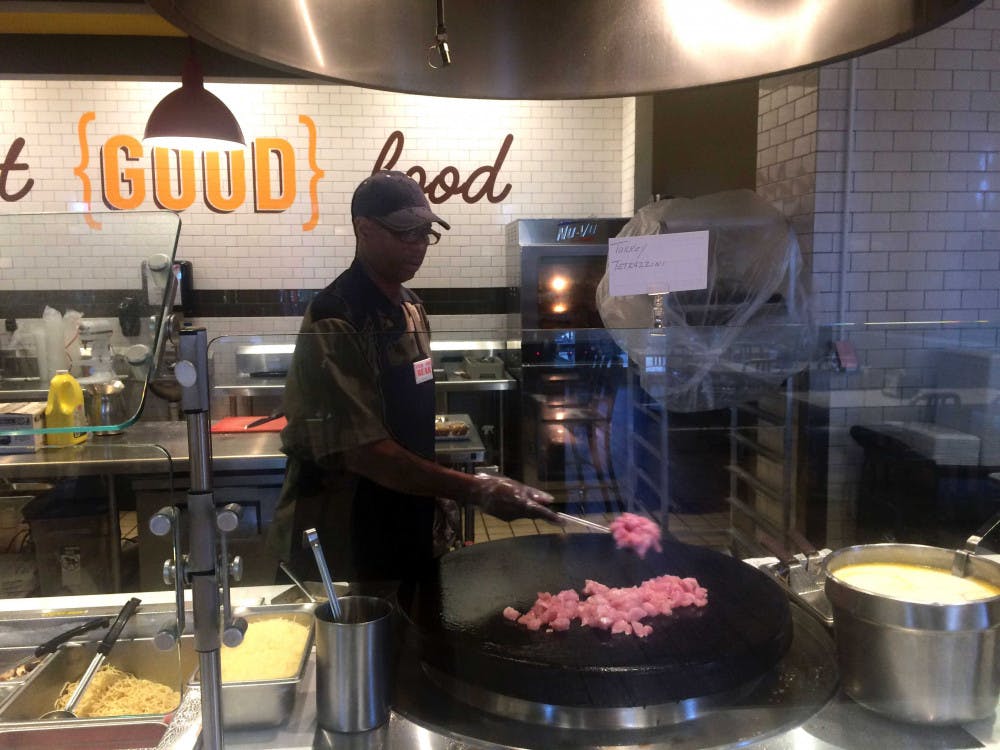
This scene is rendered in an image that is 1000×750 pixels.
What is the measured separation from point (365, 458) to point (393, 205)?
72 cm

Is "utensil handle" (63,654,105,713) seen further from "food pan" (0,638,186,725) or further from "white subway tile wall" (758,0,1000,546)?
"white subway tile wall" (758,0,1000,546)

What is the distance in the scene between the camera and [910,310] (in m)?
2.98

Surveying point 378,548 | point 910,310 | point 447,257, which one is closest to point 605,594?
point 378,548

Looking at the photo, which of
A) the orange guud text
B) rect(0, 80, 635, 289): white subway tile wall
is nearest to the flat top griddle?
rect(0, 80, 635, 289): white subway tile wall

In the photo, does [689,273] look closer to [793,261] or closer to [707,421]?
[707,421]

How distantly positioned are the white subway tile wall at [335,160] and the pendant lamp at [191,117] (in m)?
2.23

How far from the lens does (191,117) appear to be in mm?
3002

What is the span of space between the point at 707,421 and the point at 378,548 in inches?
26.8

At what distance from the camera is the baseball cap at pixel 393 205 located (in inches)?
64.9

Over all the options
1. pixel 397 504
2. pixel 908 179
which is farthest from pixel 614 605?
pixel 908 179

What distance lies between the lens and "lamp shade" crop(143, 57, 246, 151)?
2.98 meters

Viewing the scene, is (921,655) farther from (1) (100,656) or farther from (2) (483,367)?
(1) (100,656)

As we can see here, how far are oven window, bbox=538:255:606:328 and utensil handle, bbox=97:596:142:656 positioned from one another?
358 cm

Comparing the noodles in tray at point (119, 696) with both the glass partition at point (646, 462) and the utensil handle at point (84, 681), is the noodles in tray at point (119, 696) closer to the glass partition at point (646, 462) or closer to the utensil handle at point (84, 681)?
the utensil handle at point (84, 681)
